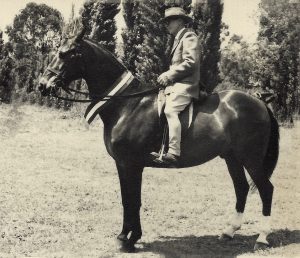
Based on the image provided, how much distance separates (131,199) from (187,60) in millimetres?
1881

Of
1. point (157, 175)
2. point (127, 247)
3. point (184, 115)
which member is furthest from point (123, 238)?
point (157, 175)

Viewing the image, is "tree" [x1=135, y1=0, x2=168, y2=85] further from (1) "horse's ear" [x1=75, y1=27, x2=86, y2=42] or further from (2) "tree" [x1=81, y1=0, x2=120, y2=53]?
(1) "horse's ear" [x1=75, y1=27, x2=86, y2=42]

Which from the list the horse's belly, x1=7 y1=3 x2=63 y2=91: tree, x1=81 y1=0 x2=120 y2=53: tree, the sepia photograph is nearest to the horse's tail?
the sepia photograph

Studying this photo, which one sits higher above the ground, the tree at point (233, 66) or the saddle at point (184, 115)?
the tree at point (233, 66)

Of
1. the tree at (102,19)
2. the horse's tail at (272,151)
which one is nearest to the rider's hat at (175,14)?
the horse's tail at (272,151)

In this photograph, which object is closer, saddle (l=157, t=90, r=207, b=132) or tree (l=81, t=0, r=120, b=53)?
saddle (l=157, t=90, r=207, b=132)

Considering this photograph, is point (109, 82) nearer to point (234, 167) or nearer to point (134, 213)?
point (134, 213)

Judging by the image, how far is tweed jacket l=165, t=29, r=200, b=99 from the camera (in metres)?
5.64

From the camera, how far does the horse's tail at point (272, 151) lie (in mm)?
6398

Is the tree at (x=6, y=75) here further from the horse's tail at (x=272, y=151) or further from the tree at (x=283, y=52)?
the horse's tail at (x=272, y=151)

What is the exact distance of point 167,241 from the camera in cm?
626

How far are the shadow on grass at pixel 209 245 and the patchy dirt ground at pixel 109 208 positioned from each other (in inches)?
0.5

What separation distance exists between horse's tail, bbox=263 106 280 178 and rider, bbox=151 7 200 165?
1.36m

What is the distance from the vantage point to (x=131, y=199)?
575cm
